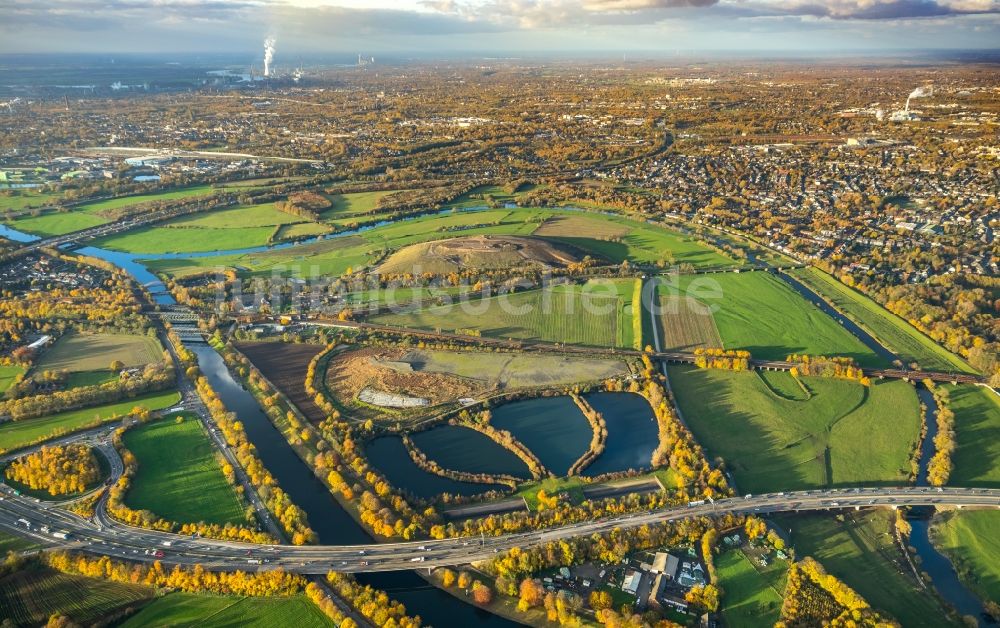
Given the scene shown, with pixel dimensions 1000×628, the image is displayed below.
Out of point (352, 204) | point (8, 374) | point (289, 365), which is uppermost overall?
point (352, 204)

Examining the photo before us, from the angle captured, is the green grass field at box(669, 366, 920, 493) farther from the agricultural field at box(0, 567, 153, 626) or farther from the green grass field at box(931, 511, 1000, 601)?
the agricultural field at box(0, 567, 153, 626)

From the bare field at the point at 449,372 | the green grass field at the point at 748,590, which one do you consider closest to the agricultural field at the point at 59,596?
the bare field at the point at 449,372

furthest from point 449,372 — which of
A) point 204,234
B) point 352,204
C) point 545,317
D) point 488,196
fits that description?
point 488,196

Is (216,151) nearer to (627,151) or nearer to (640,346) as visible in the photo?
(627,151)

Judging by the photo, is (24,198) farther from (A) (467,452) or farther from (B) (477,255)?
(A) (467,452)

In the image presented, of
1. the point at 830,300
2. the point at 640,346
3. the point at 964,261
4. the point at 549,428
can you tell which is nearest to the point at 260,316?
the point at 549,428

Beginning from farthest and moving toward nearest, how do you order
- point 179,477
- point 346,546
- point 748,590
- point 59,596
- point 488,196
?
point 488,196 → point 179,477 → point 346,546 → point 748,590 → point 59,596

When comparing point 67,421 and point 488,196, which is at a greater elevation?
point 488,196
